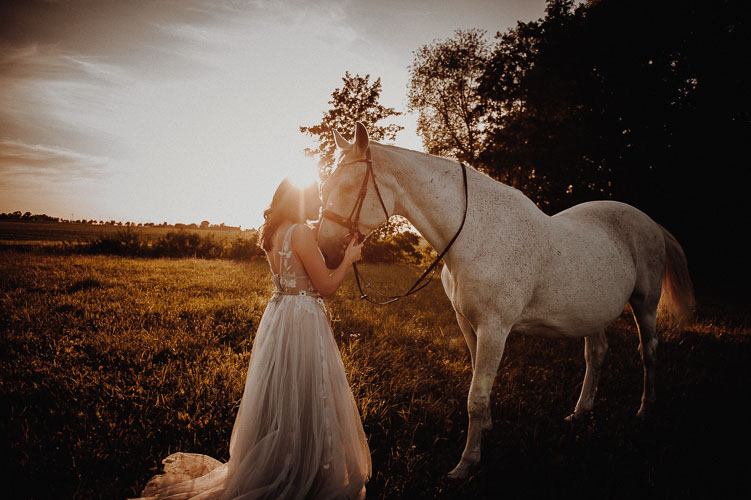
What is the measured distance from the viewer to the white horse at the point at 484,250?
2.77m

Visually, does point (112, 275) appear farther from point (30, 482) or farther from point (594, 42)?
point (594, 42)

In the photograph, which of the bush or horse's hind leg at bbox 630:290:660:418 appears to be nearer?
horse's hind leg at bbox 630:290:660:418

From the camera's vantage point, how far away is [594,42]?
42.2ft

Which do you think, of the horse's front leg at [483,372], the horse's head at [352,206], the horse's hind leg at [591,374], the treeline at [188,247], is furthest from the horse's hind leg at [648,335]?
the treeline at [188,247]

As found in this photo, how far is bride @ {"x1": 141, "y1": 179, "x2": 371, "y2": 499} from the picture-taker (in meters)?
2.27

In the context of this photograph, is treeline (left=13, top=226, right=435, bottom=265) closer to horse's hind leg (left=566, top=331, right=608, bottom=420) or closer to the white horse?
horse's hind leg (left=566, top=331, right=608, bottom=420)

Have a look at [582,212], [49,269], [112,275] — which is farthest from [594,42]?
[49,269]

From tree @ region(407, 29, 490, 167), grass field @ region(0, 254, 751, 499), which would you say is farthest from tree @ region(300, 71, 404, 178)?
grass field @ region(0, 254, 751, 499)

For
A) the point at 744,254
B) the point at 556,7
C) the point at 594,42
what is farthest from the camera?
the point at 556,7

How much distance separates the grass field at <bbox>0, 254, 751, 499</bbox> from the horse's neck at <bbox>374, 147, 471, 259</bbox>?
2.09 metres

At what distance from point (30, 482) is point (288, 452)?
1878mm

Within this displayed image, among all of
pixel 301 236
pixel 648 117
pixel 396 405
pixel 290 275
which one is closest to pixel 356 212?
pixel 301 236

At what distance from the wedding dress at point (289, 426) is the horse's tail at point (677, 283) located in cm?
482

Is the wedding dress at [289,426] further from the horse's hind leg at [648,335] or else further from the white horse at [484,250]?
the horse's hind leg at [648,335]
